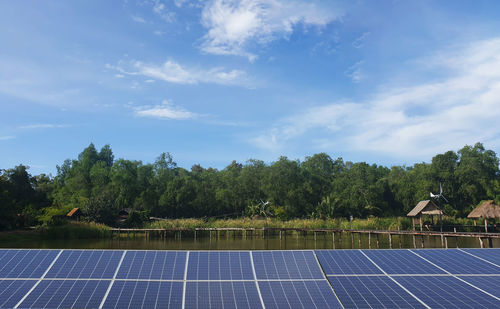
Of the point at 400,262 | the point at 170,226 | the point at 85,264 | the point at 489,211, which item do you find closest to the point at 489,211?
the point at 489,211

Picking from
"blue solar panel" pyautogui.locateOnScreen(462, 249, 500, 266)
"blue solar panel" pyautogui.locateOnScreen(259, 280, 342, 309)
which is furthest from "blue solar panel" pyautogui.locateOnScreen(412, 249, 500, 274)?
"blue solar panel" pyautogui.locateOnScreen(259, 280, 342, 309)

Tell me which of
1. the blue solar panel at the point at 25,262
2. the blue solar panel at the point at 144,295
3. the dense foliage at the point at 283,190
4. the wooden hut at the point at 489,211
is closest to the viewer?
the blue solar panel at the point at 144,295

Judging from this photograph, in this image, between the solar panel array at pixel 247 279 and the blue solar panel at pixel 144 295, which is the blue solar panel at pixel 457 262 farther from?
the blue solar panel at pixel 144 295

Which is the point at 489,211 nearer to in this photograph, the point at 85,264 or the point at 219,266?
the point at 219,266

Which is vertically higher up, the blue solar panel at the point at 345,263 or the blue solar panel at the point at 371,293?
the blue solar panel at the point at 345,263

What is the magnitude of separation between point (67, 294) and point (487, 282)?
975 centimetres

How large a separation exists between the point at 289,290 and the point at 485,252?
6.73 meters

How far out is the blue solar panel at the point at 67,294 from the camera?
7.95m

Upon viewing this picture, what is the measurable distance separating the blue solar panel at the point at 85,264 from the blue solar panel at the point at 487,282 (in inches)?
342

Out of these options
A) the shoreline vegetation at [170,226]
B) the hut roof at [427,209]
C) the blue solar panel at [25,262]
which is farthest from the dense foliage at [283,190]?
the blue solar panel at [25,262]

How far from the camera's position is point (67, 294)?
326 inches

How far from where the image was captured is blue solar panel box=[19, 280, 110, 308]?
7.95 meters

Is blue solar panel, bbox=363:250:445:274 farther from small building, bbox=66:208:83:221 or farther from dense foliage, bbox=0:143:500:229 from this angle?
small building, bbox=66:208:83:221

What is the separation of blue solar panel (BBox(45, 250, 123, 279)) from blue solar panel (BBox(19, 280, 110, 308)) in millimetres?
264
